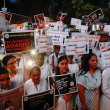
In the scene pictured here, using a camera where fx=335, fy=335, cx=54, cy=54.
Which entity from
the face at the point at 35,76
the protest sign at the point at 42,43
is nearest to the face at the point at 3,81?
the face at the point at 35,76

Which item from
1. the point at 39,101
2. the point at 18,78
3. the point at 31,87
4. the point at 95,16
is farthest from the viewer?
the point at 95,16

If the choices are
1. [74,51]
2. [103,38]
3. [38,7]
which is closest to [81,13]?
[38,7]

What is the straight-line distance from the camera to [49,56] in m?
9.42

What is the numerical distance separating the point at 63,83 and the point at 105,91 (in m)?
0.88

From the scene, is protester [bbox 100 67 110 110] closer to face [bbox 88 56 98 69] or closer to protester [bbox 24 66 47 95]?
face [bbox 88 56 98 69]

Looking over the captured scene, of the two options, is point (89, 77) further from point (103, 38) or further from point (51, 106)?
point (103, 38)

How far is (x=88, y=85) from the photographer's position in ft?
20.5

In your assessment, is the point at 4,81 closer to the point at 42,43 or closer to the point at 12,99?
Answer: the point at 12,99

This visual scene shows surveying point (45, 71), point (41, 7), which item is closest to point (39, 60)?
point (45, 71)

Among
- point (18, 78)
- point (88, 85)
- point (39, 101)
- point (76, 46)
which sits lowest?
point (39, 101)

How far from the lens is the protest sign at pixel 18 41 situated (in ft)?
20.9

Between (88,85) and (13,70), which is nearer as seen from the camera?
(88,85)

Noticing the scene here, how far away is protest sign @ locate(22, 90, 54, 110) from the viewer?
5176mm

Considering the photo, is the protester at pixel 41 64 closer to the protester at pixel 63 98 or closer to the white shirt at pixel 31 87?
the protester at pixel 63 98
